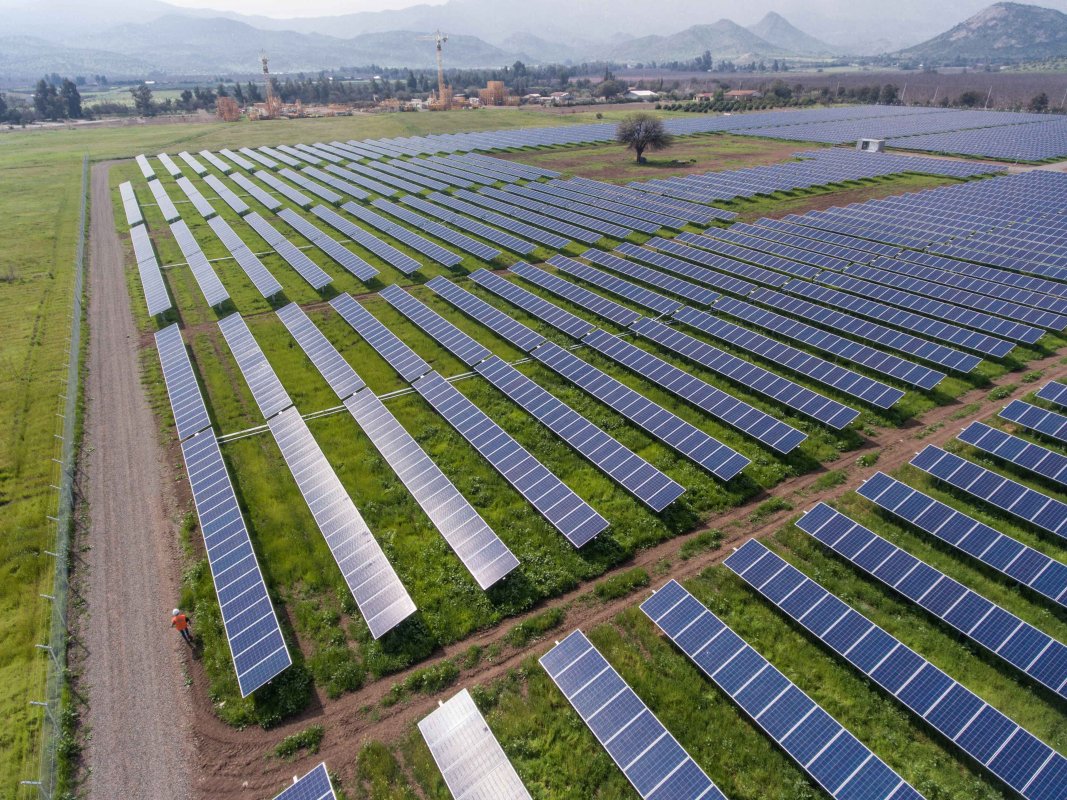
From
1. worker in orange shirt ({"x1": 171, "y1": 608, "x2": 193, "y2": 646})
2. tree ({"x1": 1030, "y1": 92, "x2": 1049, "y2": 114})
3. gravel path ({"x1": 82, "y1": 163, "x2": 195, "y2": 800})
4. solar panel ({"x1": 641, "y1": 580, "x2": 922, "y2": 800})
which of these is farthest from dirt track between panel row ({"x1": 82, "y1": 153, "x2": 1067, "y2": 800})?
Result: tree ({"x1": 1030, "y1": 92, "x2": 1049, "y2": 114})

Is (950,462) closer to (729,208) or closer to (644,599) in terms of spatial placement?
(644,599)

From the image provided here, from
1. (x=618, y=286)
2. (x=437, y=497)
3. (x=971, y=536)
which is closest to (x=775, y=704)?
(x=971, y=536)

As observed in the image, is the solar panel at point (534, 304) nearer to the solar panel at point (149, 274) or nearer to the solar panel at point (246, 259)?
the solar panel at point (246, 259)

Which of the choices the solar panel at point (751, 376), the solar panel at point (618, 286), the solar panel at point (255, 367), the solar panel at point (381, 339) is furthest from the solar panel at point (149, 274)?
the solar panel at point (751, 376)

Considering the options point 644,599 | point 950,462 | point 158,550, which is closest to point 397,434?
point 158,550

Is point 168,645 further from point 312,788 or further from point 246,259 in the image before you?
point 246,259
